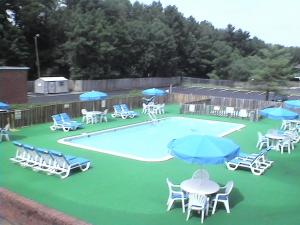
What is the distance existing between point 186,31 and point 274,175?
5709 centimetres

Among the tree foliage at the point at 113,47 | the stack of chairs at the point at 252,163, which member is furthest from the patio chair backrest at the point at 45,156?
the tree foliage at the point at 113,47

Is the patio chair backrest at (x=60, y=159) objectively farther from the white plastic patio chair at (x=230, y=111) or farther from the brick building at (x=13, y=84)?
the brick building at (x=13, y=84)

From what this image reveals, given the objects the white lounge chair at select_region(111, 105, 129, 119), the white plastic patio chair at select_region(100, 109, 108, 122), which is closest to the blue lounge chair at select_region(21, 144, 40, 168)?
the white plastic patio chair at select_region(100, 109, 108, 122)

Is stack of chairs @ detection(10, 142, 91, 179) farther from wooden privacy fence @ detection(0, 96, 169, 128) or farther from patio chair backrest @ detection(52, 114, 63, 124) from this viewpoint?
patio chair backrest @ detection(52, 114, 63, 124)

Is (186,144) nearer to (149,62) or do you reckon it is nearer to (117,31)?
(117,31)

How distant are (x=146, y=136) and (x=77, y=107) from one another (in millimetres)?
6168

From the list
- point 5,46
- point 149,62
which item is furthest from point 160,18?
point 5,46

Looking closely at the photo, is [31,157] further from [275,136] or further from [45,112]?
[275,136]

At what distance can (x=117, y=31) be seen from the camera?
2032 inches

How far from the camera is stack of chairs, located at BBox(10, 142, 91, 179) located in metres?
12.9

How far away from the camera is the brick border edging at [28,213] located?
785 cm

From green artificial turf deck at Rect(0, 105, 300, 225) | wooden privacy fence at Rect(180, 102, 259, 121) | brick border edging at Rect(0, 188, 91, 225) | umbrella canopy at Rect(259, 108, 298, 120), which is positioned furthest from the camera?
wooden privacy fence at Rect(180, 102, 259, 121)

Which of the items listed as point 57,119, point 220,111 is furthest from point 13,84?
point 220,111

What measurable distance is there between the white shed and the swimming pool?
808 inches
